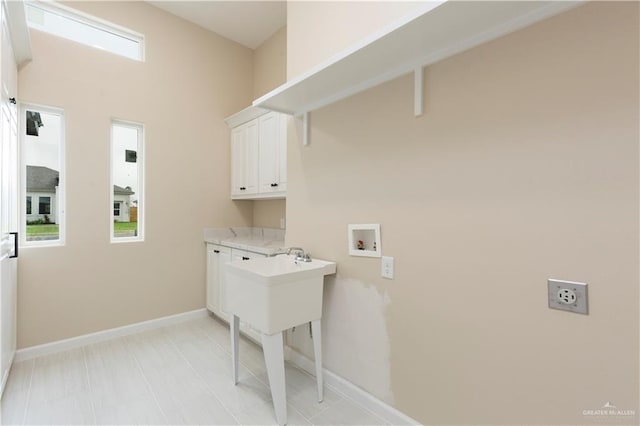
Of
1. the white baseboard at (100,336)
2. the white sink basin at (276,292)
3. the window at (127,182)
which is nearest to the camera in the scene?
the white sink basin at (276,292)

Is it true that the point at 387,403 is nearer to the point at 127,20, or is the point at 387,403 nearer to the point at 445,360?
the point at 445,360

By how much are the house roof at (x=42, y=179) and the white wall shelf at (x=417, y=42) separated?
7.28ft

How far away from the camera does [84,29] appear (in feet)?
9.53

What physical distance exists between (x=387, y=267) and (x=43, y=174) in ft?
10.2

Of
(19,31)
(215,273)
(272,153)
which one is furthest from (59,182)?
(272,153)

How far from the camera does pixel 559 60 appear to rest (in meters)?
1.17

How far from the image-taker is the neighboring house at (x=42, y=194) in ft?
8.71

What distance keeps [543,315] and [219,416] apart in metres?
1.85

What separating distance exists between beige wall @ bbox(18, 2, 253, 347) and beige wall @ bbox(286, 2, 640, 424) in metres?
2.20

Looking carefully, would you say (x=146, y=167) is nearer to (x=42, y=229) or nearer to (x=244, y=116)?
(x=42, y=229)

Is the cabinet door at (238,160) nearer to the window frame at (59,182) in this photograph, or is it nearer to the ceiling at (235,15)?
the ceiling at (235,15)

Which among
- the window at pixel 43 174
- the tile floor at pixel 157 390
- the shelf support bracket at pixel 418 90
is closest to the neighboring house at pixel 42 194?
the window at pixel 43 174

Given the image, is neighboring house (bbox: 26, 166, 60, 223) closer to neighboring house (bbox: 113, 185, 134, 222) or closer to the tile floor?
neighboring house (bbox: 113, 185, 134, 222)

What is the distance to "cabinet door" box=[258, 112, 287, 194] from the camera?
291cm
